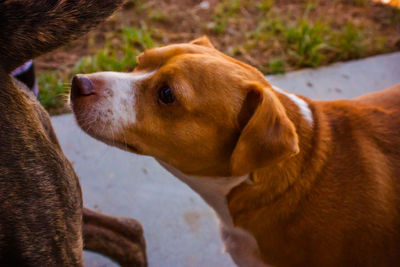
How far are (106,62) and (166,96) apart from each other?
2.30m

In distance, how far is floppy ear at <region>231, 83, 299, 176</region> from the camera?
1.64 metres

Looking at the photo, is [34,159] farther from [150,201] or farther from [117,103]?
[150,201]

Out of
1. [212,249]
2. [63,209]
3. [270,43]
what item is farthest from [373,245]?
[270,43]

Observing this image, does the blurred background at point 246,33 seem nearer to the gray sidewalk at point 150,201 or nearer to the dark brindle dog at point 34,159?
the gray sidewalk at point 150,201

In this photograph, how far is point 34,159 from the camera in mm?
1220

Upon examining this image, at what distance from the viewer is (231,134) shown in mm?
1812

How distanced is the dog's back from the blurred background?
2308mm

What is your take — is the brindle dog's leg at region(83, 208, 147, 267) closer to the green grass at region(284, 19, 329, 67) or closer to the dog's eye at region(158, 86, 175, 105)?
the dog's eye at region(158, 86, 175, 105)

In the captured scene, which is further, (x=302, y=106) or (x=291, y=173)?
(x=302, y=106)

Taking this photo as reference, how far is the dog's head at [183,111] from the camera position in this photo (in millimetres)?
1734

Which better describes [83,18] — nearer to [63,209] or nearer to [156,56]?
[156,56]

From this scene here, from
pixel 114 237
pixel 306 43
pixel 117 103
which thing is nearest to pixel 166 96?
pixel 117 103

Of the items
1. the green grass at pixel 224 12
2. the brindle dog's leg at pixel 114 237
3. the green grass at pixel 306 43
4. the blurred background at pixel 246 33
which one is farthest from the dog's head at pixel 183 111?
the green grass at pixel 224 12

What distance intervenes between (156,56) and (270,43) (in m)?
2.77
